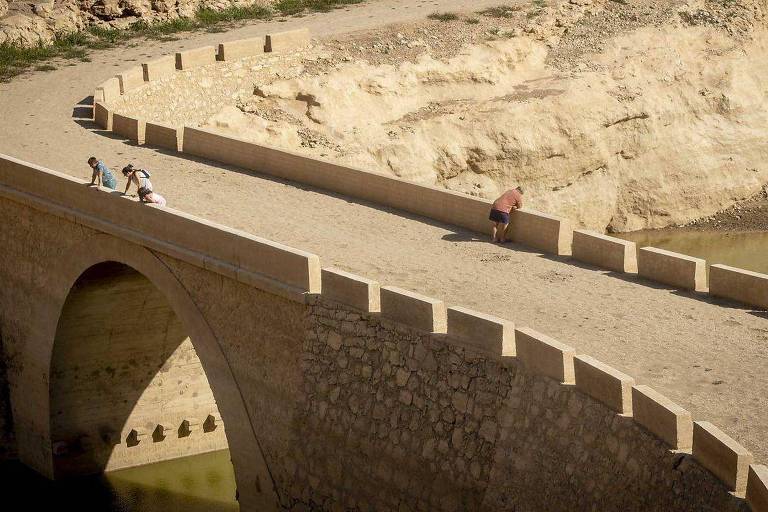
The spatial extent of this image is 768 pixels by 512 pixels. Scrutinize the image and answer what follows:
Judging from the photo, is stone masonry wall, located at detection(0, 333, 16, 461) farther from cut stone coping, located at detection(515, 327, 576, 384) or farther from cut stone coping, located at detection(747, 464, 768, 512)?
cut stone coping, located at detection(747, 464, 768, 512)

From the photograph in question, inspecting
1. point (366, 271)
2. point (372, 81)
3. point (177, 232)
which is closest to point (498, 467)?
point (366, 271)

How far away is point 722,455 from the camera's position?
1270 cm

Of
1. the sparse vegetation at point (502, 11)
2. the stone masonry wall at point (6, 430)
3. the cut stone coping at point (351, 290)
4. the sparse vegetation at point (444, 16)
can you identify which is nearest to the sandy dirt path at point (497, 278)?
the cut stone coping at point (351, 290)

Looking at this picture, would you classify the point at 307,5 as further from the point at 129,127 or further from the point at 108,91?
Result: the point at 129,127

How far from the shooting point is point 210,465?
86.0 feet

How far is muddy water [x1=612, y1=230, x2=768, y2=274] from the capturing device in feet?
123

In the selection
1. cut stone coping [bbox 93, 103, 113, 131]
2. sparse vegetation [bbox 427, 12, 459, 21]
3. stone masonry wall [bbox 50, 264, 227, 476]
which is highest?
sparse vegetation [bbox 427, 12, 459, 21]

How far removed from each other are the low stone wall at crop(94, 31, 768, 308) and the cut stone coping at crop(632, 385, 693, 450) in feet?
13.6

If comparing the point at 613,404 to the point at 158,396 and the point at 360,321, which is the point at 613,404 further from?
the point at 158,396

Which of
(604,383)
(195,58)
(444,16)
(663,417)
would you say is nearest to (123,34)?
(195,58)

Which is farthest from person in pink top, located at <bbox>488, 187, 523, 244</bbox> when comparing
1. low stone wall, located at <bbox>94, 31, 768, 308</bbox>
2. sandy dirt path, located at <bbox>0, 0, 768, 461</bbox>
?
sandy dirt path, located at <bbox>0, 0, 768, 461</bbox>

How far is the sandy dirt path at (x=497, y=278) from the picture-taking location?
1553cm

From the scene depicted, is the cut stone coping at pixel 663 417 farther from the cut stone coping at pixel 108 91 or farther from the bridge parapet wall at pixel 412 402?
the cut stone coping at pixel 108 91

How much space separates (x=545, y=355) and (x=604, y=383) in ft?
3.15
